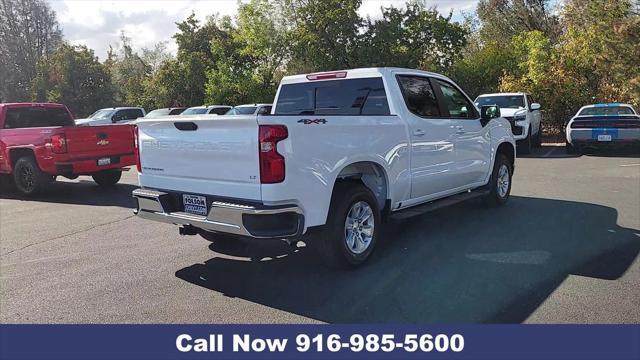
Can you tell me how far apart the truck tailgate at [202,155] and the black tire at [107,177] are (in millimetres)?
6697

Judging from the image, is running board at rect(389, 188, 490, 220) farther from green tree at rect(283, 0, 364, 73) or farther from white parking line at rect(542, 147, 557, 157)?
green tree at rect(283, 0, 364, 73)

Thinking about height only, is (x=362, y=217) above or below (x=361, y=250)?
above

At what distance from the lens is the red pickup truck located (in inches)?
382

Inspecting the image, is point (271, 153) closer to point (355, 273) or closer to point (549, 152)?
point (355, 273)

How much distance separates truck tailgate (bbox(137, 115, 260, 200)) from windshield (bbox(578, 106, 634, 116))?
1473 cm

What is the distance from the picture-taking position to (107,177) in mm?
11555

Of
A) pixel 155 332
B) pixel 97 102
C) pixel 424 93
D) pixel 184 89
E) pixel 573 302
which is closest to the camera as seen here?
pixel 155 332

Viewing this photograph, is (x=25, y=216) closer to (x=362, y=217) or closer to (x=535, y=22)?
(x=362, y=217)

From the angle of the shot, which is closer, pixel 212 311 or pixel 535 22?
pixel 212 311

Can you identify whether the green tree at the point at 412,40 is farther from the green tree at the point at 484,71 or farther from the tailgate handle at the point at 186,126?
the tailgate handle at the point at 186,126

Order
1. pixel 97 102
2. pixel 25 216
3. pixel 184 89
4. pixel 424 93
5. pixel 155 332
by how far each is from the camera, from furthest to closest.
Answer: pixel 97 102 < pixel 184 89 < pixel 25 216 < pixel 424 93 < pixel 155 332

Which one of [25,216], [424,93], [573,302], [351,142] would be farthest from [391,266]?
[25,216]

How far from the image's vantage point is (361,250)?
5211mm

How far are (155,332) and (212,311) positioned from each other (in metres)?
0.53
